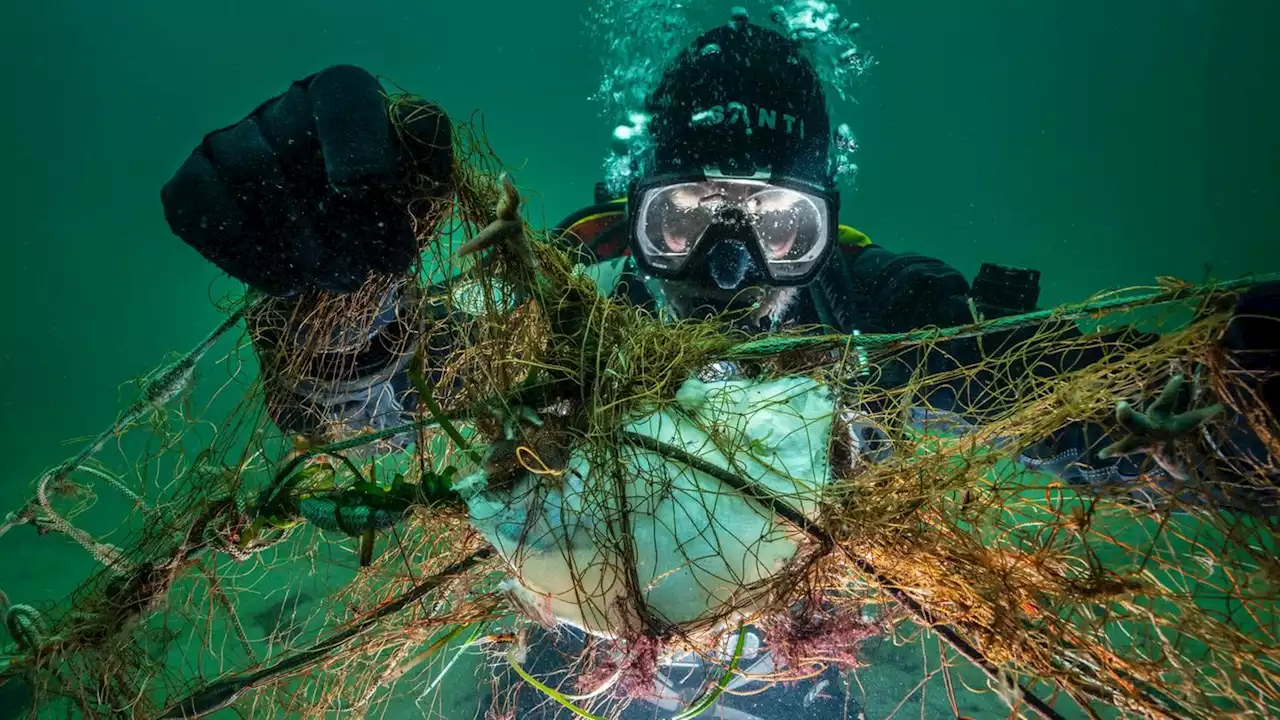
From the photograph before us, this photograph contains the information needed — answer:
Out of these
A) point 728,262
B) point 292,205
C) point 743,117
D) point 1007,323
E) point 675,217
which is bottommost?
point 1007,323

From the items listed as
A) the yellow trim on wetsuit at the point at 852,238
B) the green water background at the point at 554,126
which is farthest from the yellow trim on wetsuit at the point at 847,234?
the green water background at the point at 554,126

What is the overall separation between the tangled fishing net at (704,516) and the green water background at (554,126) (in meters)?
36.8

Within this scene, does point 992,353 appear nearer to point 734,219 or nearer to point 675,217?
point 734,219

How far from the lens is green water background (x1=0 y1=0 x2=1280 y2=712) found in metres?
41.8

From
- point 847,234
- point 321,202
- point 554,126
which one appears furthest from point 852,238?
point 554,126

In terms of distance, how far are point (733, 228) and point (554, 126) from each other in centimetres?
6246

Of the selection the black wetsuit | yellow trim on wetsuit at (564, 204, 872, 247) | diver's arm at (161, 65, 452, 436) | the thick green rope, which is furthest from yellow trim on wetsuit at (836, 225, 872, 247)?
diver's arm at (161, 65, 452, 436)

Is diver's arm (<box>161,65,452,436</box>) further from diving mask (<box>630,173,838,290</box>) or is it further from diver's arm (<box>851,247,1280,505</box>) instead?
diving mask (<box>630,173,838,290</box>)

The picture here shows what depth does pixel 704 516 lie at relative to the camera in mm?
1104

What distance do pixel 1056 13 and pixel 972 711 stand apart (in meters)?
64.6

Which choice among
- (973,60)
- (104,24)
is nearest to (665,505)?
(104,24)

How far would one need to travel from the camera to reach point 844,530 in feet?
3.76

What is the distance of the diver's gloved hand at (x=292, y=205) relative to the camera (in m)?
1.47

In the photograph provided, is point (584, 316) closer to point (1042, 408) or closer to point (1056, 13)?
point (1042, 408)
